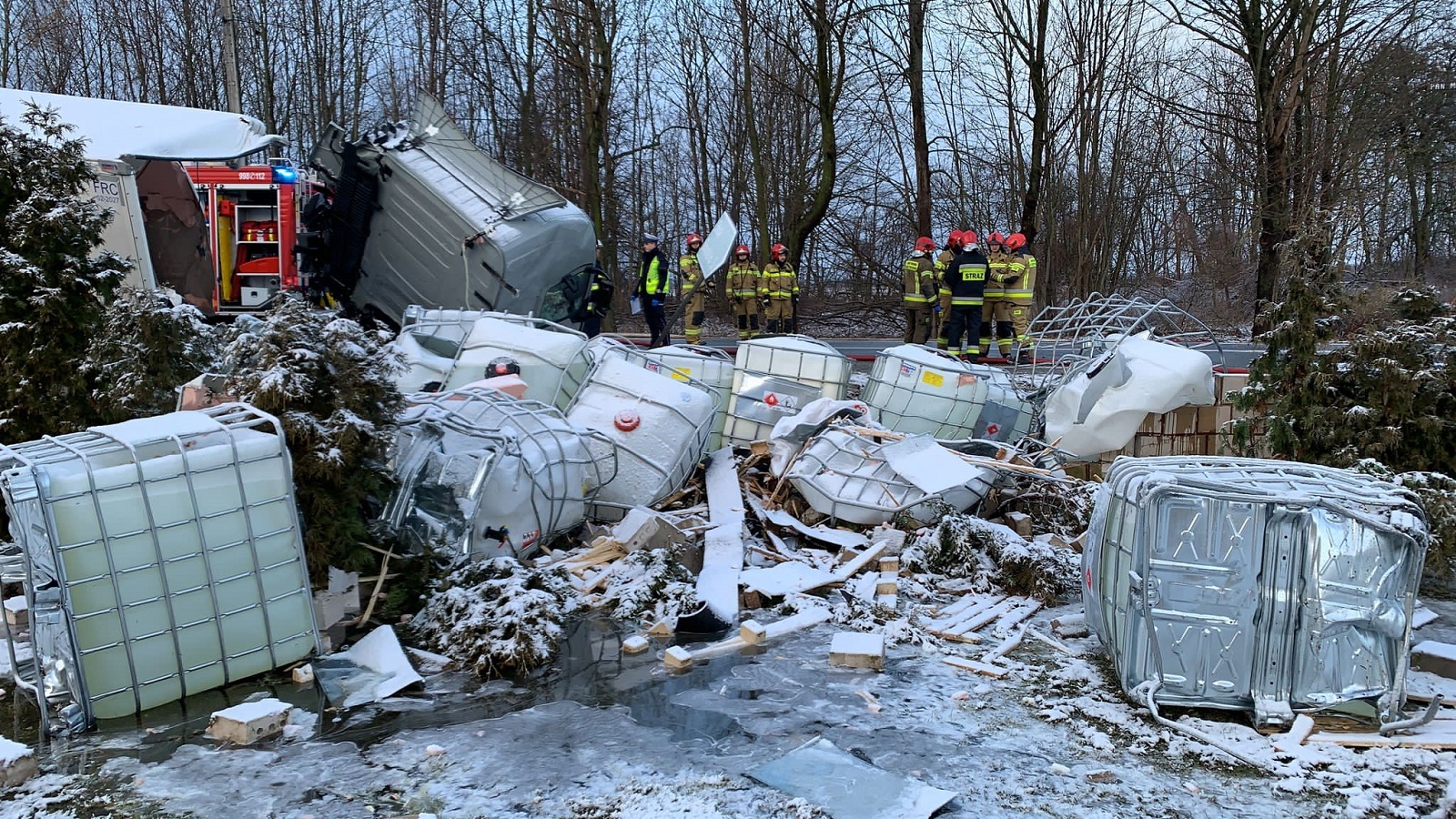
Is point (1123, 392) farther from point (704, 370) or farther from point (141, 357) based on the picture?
point (141, 357)

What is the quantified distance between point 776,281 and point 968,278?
433cm

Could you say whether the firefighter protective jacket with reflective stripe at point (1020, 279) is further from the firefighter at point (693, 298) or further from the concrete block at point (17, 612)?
the concrete block at point (17, 612)

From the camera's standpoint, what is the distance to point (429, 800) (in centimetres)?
380

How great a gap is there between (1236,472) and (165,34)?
30.7 m

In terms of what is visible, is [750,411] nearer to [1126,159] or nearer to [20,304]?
[20,304]

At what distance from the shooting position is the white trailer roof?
9.96 m

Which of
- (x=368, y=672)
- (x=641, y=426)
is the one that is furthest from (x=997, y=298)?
(x=368, y=672)

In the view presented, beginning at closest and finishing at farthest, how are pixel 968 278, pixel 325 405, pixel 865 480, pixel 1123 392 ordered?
pixel 325 405
pixel 865 480
pixel 1123 392
pixel 968 278

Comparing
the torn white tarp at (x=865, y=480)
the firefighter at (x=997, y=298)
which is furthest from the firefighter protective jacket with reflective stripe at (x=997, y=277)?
the torn white tarp at (x=865, y=480)

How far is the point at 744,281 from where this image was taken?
17031 mm

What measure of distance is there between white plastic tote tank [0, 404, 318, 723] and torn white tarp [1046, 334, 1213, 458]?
6.45 m

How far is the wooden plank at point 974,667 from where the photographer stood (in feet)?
17.1

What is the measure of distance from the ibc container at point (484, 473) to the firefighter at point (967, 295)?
7.87m

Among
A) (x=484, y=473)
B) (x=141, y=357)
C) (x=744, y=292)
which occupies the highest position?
(x=744, y=292)
